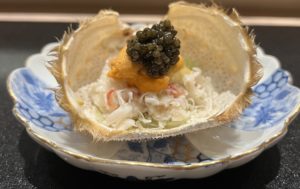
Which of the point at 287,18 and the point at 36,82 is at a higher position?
the point at 36,82

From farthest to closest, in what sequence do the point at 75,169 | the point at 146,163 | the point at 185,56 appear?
the point at 185,56 → the point at 75,169 → the point at 146,163

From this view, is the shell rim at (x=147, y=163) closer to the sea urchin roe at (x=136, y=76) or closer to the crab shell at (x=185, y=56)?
the crab shell at (x=185, y=56)

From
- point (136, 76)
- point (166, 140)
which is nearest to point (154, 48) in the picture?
point (136, 76)

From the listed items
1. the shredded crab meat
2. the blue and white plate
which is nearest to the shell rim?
the blue and white plate

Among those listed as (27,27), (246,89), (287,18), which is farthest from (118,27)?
(287,18)

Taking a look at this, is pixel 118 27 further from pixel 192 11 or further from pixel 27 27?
pixel 27 27

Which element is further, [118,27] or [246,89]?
[118,27]

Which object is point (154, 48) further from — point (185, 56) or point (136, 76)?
point (185, 56)
